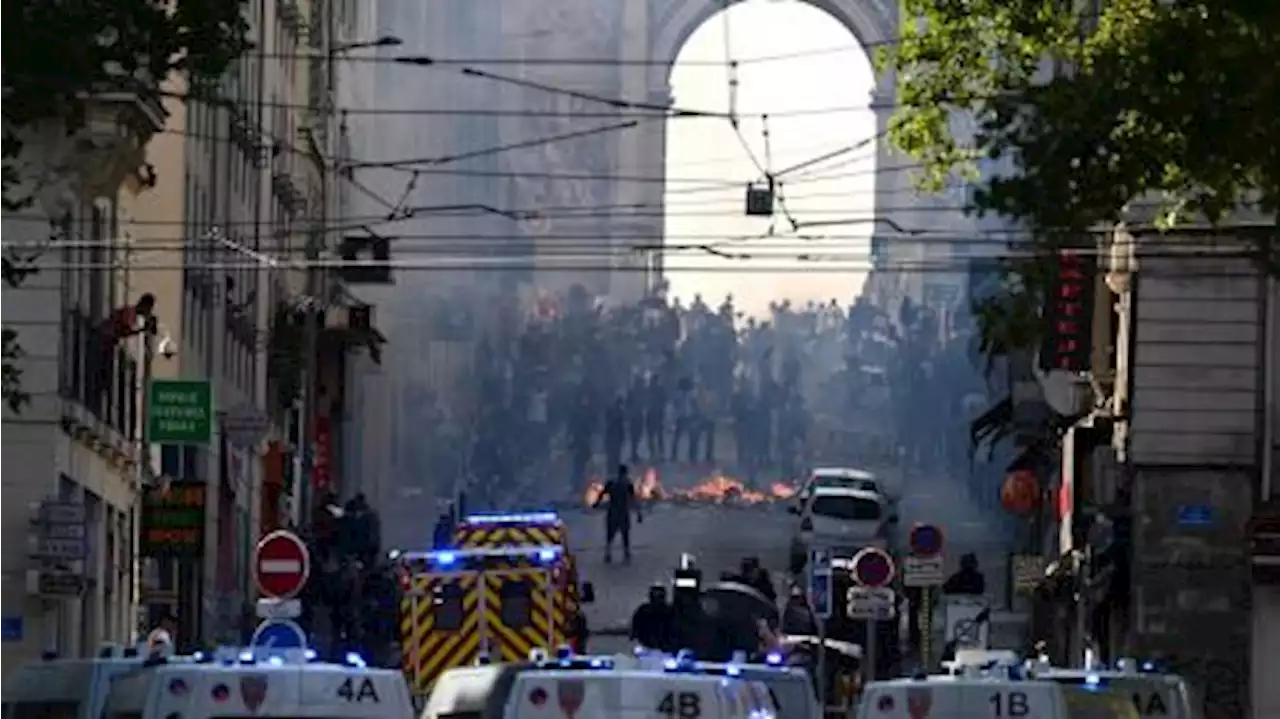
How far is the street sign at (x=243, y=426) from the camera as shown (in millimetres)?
60594

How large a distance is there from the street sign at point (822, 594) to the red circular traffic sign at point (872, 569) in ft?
0.97

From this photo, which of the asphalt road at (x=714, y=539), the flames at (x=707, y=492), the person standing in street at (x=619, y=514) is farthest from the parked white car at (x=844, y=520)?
the flames at (x=707, y=492)

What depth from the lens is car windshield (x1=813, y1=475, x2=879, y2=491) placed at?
298ft

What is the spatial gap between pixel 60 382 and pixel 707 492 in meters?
59.9

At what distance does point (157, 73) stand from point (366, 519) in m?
39.0

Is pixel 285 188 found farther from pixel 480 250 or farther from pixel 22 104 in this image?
pixel 22 104

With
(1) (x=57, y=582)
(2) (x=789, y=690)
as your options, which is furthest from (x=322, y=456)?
(2) (x=789, y=690)

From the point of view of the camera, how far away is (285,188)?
249 ft

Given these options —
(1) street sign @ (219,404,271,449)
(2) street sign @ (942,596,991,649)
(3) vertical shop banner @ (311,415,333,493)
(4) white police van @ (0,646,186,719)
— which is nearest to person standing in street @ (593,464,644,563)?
(3) vertical shop banner @ (311,415,333,493)

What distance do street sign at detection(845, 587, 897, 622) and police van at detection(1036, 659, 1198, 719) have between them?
13514 mm

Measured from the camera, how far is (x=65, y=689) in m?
31.9

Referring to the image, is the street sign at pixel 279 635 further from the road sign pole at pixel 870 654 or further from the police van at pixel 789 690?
the road sign pole at pixel 870 654

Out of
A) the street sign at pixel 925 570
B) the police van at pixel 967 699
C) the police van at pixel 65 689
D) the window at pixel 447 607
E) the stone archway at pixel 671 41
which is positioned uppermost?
the stone archway at pixel 671 41

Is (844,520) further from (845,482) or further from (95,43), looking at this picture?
(95,43)
